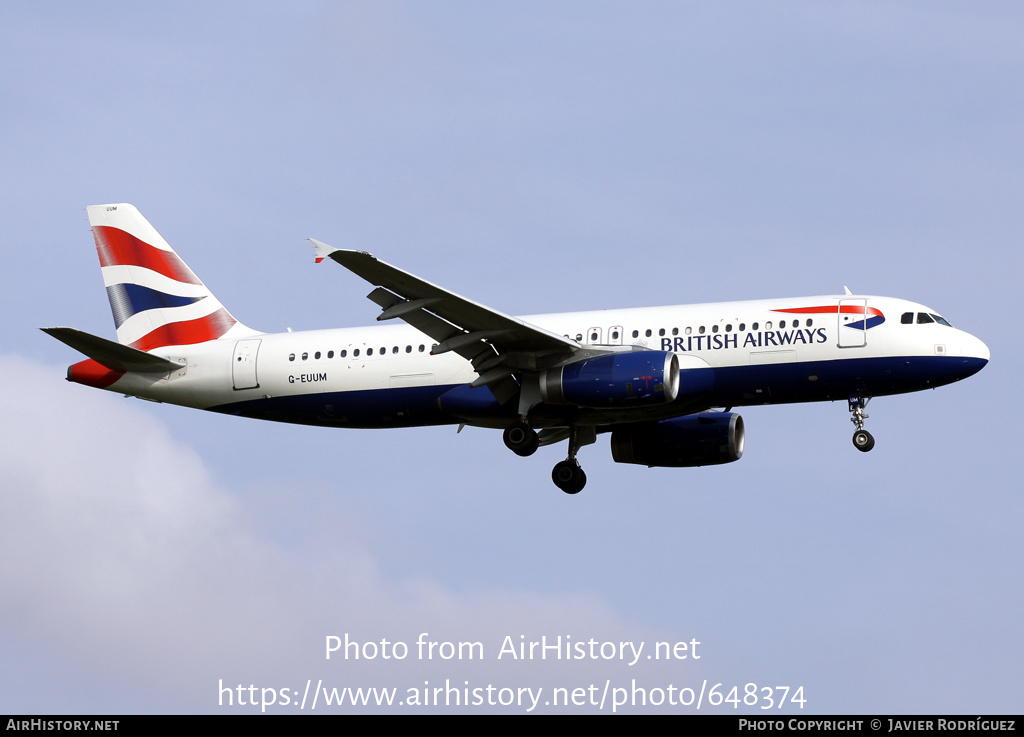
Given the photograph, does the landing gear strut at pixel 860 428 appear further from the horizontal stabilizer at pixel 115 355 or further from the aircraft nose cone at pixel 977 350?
the horizontal stabilizer at pixel 115 355

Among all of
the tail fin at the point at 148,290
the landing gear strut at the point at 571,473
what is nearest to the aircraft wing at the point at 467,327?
the landing gear strut at the point at 571,473

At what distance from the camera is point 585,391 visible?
38562mm

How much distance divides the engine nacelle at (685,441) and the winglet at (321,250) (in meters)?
13.1

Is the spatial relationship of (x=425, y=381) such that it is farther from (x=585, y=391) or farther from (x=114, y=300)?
(x=114, y=300)

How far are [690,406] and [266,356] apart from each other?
40.2 ft

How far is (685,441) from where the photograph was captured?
44188 mm

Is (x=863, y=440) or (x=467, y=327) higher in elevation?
(x=467, y=327)

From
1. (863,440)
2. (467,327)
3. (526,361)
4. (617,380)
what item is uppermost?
(467,327)

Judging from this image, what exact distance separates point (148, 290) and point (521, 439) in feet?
43.0

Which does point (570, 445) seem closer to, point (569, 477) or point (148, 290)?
point (569, 477)

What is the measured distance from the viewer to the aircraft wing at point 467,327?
36.1 m

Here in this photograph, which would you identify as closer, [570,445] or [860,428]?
[860,428]

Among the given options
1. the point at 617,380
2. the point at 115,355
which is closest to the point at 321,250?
the point at 617,380
